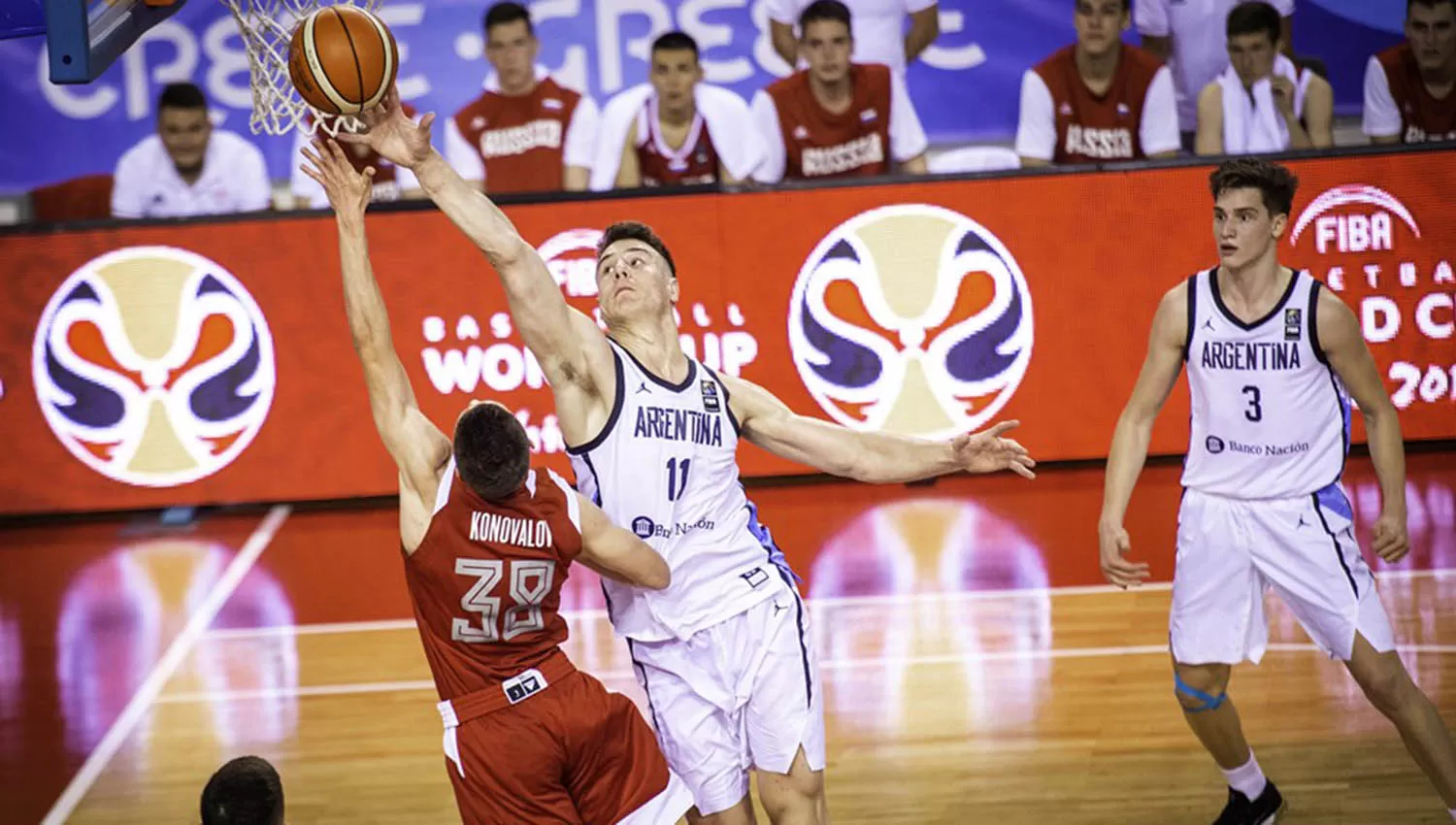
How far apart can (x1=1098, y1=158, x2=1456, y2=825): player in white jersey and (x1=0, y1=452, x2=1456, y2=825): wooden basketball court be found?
2.34ft

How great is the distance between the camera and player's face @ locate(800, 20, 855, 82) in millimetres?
11680

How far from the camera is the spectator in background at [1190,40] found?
1226cm

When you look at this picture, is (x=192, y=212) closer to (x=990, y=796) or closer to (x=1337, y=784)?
(x=990, y=796)

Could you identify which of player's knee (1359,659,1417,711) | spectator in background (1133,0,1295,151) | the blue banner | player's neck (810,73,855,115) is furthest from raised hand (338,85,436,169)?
spectator in background (1133,0,1295,151)

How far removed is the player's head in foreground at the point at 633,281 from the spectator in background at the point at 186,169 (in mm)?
7012

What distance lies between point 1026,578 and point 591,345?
14.4ft

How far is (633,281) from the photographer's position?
546cm

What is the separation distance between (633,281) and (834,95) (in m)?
6.69

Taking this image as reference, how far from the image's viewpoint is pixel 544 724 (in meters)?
4.84

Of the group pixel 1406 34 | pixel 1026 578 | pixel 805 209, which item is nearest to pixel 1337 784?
pixel 1026 578

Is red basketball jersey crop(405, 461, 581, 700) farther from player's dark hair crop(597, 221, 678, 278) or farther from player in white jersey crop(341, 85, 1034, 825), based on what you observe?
player's dark hair crop(597, 221, 678, 278)

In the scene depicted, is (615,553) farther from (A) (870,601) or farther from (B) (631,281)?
(A) (870,601)

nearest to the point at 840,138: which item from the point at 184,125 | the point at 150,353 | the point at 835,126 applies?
the point at 835,126

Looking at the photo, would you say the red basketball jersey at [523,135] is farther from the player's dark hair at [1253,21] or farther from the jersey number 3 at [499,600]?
the jersey number 3 at [499,600]
